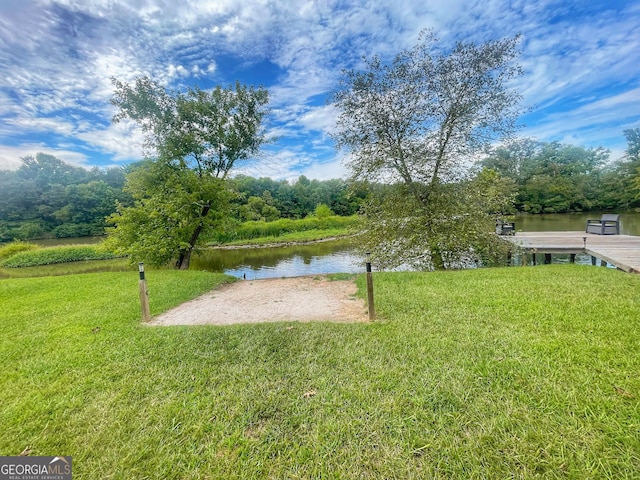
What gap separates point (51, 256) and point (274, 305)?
18.4 meters

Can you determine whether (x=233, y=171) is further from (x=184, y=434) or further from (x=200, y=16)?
(x=184, y=434)

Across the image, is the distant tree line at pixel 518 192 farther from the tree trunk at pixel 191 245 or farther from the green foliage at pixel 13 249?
the tree trunk at pixel 191 245

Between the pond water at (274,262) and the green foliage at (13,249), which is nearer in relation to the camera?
the pond water at (274,262)

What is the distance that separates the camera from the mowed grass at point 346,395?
1451mm

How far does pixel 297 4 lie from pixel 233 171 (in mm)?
5624

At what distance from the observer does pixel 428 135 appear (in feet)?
25.6

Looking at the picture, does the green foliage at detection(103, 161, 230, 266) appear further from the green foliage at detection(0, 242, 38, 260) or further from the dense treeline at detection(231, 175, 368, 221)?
the dense treeline at detection(231, 175, 368, 221)

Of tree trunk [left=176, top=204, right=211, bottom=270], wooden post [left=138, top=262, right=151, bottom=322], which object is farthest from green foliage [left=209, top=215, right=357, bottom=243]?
wooden post [left=138, top=262, right=151, bottom=322]

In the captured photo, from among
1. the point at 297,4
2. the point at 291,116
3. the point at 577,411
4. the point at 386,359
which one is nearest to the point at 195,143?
the point at 291,116

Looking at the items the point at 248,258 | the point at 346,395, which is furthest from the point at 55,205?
the point at 346,395

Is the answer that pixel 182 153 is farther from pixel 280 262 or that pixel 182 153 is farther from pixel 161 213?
pixel 280 262

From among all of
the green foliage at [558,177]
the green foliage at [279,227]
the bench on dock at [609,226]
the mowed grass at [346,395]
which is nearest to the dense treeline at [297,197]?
the green foliage at [279,227]

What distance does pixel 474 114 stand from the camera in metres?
7.57

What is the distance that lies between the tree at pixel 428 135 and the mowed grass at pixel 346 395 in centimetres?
411
